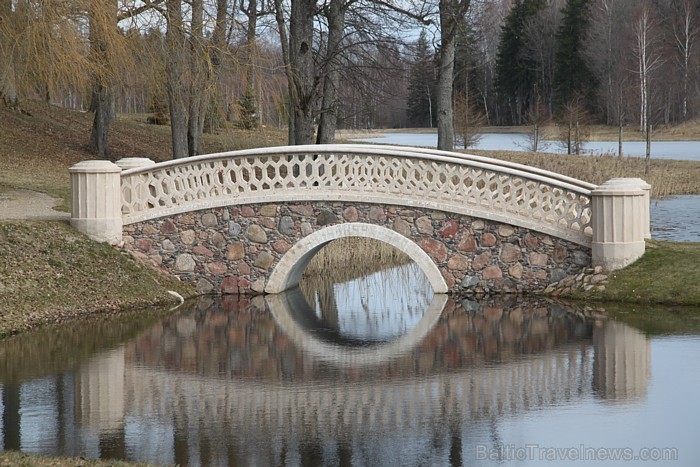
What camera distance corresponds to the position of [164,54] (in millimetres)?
18672

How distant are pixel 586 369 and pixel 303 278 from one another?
8361 millimetres

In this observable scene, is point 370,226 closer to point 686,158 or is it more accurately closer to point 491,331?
point 491,331

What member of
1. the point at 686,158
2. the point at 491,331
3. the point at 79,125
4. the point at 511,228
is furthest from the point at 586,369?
the point at 686,158

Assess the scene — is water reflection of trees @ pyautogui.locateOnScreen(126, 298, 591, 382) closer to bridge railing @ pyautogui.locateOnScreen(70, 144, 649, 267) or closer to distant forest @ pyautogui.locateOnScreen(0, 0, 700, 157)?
bridge railing @ pyautogui.locateOnScreen(70, 144, 649, 267)

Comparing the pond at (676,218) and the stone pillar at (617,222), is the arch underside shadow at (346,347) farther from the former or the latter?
the pond at (676,218)

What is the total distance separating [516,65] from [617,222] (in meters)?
43.2

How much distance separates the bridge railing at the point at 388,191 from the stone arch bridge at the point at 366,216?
17 mm

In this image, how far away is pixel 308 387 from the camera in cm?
1034

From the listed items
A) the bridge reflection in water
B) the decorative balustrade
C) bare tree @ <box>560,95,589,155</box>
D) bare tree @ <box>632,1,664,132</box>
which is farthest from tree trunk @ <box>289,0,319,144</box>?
bare tree @ <box>560,95,589,155</box>

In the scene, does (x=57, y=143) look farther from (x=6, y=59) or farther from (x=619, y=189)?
(x=619, y=189)

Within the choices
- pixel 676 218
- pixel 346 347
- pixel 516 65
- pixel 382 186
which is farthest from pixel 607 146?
pixel 346 347

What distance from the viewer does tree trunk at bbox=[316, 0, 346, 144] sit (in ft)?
70.7

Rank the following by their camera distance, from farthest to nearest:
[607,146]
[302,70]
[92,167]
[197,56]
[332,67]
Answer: [607,146], [332,67], [302,70], [197,56], [92,167]

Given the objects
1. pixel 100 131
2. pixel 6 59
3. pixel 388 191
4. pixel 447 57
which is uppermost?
pixel 447 57
